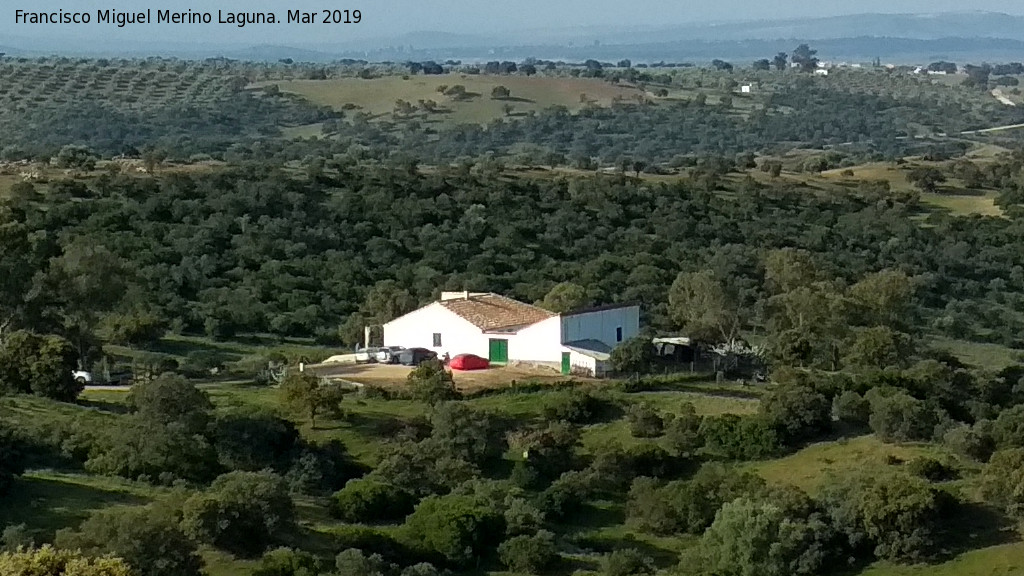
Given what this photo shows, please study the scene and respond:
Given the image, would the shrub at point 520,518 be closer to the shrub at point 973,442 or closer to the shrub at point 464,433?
the shrub at point 464,433

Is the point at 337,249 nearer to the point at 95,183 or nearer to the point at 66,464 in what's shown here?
the point at 95,183

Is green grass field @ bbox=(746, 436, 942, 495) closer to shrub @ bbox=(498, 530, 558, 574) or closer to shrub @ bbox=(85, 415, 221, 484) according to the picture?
shrub @ bbox=(498, 530, 558, 574)

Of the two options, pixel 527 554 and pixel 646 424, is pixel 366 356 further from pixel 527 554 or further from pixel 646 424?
pixel 527 554

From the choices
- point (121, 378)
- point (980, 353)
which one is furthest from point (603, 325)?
point (980, 353)

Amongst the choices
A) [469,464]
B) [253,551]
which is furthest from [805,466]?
[253,551]

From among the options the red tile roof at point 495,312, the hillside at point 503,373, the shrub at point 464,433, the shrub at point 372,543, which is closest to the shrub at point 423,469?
the hillside at point 503,373

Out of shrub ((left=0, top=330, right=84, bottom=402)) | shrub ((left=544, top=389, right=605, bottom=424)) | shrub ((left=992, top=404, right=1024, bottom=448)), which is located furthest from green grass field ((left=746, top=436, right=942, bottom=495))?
shrub ((left=0, top=330, right=84, bottom=402))
